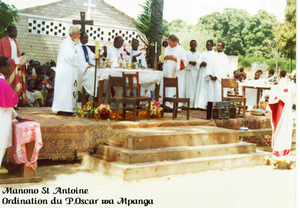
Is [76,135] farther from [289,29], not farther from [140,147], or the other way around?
[289,29]

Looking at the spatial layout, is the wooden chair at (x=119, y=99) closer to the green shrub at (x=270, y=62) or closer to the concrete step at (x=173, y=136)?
the concrete step at (x=173, y=136)

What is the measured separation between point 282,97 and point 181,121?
2267 millimetres

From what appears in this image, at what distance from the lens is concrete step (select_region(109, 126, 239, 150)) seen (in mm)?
6586

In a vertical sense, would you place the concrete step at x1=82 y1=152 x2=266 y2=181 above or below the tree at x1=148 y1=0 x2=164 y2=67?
below

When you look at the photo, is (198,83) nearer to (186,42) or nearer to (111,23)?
(111,23)

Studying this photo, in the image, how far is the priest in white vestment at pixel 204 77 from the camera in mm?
11141

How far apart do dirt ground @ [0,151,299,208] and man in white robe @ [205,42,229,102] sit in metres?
4.67

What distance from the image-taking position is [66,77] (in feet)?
27.1

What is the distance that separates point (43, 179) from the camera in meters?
5.75

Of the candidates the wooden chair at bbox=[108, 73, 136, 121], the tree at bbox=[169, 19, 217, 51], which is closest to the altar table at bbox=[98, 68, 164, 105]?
the wooden chair at bbox=[108, 73, 136, 121]

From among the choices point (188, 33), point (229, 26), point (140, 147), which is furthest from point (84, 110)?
point (188, 33)

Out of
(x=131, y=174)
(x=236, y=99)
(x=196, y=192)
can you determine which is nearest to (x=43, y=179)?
(x=131, y=174)

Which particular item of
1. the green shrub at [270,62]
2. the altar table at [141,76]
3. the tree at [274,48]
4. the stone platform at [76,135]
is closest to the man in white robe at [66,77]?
the stone platform at [76,135]

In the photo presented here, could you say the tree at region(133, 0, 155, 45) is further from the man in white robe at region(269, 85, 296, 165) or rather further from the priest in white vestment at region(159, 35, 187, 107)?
the man in white robe at region(269, 85, 296, 165)
